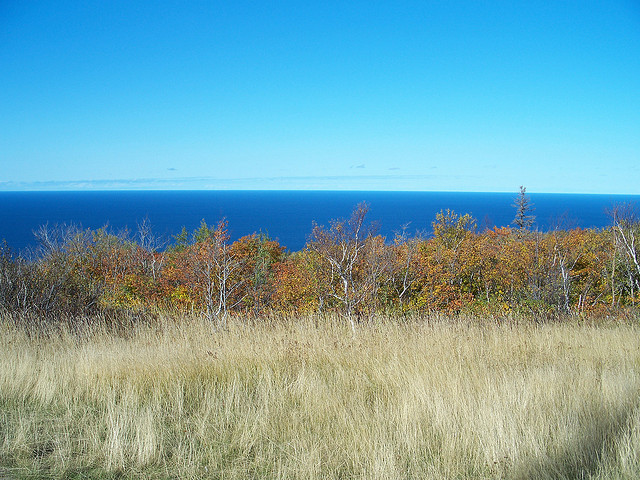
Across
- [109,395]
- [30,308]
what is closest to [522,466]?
[109,395]

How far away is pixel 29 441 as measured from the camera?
3537 mm

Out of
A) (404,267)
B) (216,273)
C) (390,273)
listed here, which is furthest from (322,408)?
(404,267)

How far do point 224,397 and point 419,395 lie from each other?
2.11m

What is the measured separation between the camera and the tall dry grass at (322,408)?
10.3 feet

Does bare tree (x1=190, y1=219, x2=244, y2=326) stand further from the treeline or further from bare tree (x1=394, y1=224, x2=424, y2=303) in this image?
bare tree (x1=394, y1=224, x2=424, y2=303)

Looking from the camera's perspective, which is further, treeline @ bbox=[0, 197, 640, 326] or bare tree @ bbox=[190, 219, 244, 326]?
treeline @ bbox=[0, 197, 640, 326]

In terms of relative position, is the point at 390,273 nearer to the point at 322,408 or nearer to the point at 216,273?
the point at 216,273

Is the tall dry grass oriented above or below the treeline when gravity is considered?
above

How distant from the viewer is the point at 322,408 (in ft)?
13.0

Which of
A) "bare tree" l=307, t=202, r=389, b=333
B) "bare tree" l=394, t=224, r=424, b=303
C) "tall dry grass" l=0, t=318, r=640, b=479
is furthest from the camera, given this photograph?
"bare tree" l=394, t=224, r=424, b=303

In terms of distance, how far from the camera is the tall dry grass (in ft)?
10.3

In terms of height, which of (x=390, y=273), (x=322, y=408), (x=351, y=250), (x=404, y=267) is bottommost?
(x=404, y=267)

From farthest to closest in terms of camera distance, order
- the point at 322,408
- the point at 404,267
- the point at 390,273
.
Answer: the point at 404,267
the point at 390,273
the point at 322,408

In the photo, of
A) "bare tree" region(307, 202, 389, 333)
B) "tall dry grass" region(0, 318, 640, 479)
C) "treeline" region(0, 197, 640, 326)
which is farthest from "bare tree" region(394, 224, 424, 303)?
"tall dry grass" region(0, 318, 640, 479)
